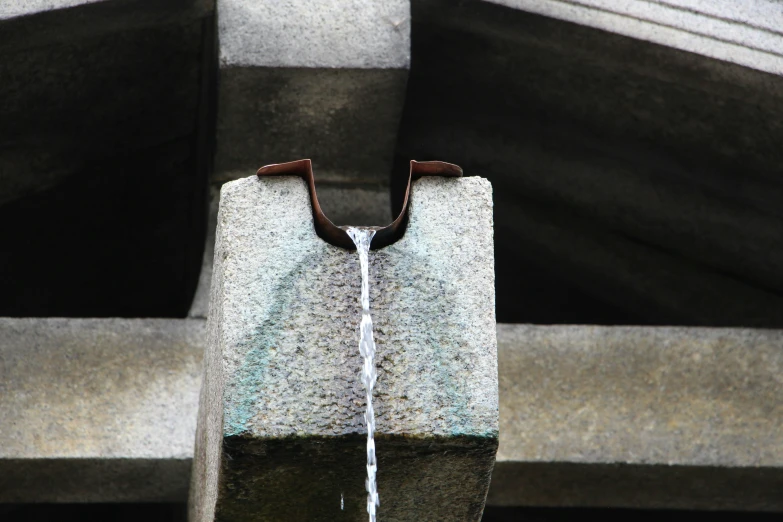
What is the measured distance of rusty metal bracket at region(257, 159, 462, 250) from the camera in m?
1.98

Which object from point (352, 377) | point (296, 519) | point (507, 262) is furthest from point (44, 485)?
point (507, 262)

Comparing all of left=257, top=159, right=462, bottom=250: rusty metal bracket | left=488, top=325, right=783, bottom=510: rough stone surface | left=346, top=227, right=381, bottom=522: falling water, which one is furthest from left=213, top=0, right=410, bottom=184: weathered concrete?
left=346, top=227, right=381, bottom=522: falling water

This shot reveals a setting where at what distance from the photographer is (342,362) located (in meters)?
1.89

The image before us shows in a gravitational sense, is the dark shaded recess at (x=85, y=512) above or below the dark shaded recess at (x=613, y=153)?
below

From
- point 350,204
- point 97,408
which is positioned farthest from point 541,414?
point 97,408

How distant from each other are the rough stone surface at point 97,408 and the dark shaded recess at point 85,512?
→ 4.43ft

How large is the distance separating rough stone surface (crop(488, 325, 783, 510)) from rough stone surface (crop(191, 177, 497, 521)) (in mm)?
1008

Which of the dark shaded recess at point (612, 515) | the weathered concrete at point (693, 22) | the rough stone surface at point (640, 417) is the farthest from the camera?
the dark shaded recess at point (612, 515)

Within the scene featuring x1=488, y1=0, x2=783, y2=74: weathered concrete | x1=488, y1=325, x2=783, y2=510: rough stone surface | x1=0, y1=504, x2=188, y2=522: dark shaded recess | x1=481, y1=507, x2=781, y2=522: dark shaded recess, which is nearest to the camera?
x1=488, y1=325, x2=783, y2=510: rough stone surface

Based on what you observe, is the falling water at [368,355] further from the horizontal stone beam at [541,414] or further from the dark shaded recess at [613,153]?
the dark shaded recess at [613,153]

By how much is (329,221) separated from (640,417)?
138 cm

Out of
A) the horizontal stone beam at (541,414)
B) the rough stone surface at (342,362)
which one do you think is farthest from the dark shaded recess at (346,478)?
the horizontal stone beam at (541,414)

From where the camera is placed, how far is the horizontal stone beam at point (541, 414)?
114 inches

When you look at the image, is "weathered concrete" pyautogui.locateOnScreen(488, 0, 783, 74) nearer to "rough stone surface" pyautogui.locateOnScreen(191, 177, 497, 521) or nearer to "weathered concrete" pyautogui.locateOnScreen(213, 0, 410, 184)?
"weathered concrete" pyautogui.locateOnScreen(213, 0, 410, 184)
